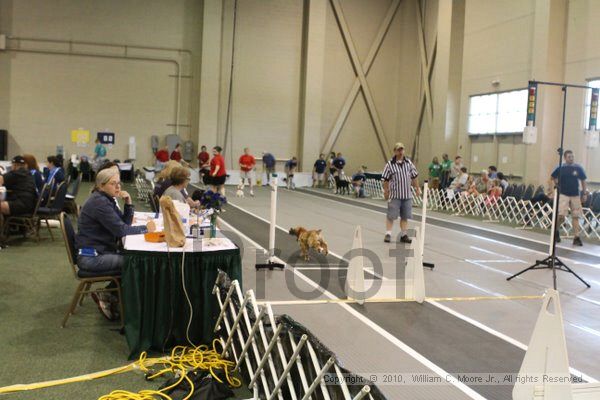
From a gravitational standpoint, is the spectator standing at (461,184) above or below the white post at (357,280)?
above

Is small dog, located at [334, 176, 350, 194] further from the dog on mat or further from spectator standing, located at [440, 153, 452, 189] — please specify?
spectator standing, located at [440, 153, 452, 189]

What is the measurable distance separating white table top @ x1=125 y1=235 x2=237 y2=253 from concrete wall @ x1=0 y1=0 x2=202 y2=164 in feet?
58.1

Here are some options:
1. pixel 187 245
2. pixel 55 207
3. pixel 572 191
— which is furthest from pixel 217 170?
pixel 187 245

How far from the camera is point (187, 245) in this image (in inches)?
158

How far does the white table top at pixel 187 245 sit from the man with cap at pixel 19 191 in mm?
4130

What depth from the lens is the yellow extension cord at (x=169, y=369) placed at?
3102mm

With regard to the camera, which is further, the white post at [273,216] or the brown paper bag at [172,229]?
the white post at [273,216]

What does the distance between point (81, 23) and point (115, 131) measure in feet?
13.1

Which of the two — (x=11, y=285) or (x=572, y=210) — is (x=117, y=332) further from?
(x=572, y=210)

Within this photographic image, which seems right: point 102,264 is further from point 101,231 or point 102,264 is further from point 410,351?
point 410,351

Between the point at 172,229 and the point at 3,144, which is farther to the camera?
the point at 3,144

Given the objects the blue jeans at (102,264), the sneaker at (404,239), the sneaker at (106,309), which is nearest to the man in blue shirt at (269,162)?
the sneaker at (404,239)

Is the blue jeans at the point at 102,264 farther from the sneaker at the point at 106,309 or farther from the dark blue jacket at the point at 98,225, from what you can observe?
the sneaker at the point at 106,309

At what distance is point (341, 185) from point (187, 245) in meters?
15.1
